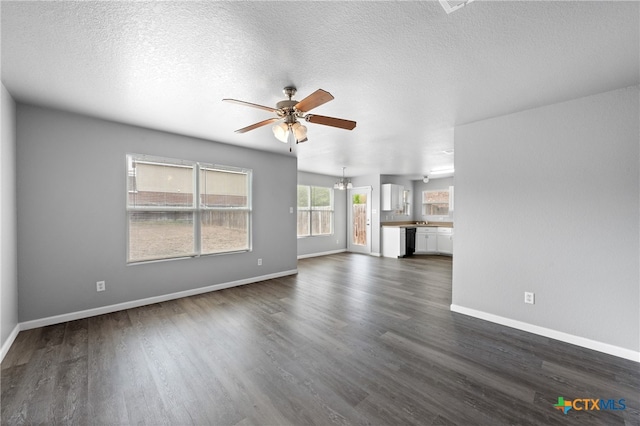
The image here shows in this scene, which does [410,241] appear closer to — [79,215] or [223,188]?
[223,188]

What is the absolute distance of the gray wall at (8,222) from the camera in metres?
2.39

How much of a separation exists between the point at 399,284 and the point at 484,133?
280cm

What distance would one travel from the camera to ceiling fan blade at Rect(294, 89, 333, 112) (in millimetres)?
1907

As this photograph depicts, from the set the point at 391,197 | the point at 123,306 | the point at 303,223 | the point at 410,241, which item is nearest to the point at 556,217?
the point at 391,197

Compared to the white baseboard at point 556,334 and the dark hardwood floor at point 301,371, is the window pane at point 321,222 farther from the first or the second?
the white baseboard at point 556,334

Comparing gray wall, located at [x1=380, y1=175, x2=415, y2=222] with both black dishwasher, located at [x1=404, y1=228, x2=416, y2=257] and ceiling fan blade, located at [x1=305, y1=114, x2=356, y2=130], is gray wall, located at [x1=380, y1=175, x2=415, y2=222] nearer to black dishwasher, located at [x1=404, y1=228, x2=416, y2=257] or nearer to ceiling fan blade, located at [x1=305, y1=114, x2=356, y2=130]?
black dishwasher, located at [x1=404, y1=228, x2=416, y2=257]

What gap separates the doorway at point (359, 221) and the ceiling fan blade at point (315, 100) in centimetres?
605

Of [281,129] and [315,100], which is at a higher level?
[315,100]

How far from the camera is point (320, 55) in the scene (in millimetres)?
1953

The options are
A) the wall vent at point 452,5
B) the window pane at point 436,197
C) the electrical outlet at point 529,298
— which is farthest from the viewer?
the window pane at point 436,197

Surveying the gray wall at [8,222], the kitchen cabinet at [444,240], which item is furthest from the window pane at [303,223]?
the gray wall at [8,222]

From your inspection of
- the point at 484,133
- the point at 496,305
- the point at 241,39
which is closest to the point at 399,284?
the point at 496,305

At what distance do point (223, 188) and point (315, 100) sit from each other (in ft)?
9.89

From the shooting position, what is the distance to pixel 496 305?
10.3 feet
